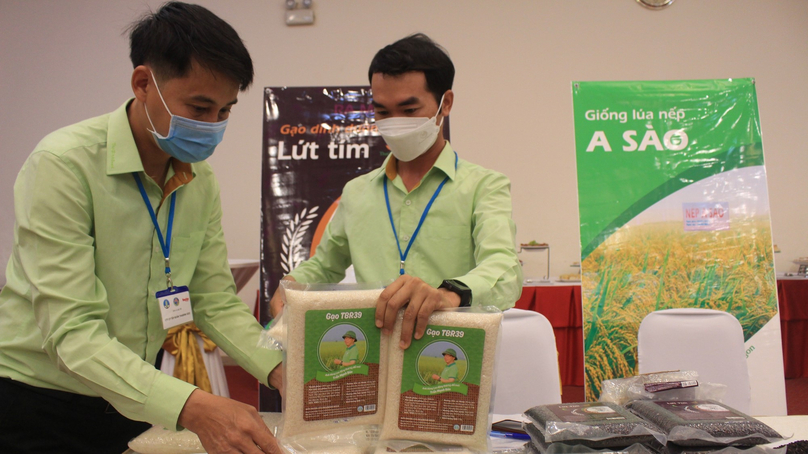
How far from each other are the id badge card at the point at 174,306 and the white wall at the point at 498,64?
461 cm

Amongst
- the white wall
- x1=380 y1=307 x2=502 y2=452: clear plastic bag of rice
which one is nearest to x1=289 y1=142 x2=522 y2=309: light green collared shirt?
x1=380 y1=307 x2=502 y2=452: clear plastic bag of rice

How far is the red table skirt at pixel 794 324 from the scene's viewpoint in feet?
14.5

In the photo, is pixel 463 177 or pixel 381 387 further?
pixel 463 177

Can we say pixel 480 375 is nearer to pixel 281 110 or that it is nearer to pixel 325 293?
pixel 325 293

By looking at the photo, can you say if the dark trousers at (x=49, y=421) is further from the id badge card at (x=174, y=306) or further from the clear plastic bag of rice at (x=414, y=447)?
the clear plastic bag of rice at (x=414, y=447)

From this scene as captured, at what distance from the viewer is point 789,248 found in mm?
5664

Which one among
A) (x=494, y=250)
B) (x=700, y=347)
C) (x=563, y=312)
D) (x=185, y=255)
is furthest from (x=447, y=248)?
(x=563, y=312)

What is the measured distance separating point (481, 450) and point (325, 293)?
394mm

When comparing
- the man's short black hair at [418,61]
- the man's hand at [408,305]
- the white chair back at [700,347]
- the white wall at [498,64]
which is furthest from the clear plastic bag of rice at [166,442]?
the white wall at [498,64]

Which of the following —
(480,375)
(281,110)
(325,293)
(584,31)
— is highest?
(584,31)

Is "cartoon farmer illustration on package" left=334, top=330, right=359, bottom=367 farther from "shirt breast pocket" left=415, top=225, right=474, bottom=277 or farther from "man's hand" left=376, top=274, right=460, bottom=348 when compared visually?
"shirt breast pocket" left=415, top=225, right=474, bottom=277

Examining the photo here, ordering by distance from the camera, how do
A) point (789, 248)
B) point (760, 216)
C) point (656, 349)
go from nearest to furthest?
point (656, 349)
point (760, 216)
point (789, 248)

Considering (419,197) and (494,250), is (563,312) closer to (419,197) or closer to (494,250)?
(419,197)

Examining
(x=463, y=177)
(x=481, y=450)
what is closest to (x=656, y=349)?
(x=463, y=177)
